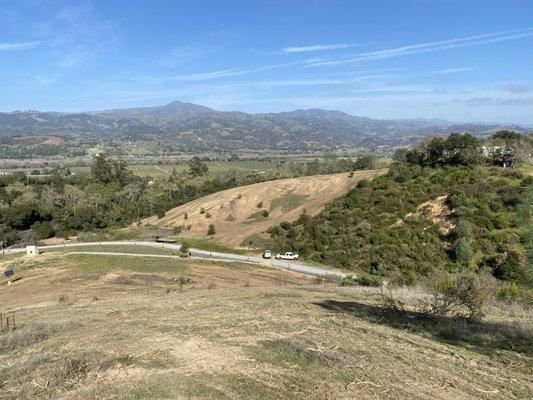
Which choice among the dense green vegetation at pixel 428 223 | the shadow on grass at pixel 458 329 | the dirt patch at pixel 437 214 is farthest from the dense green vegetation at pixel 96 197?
the shadow on grass at pixel 458 329

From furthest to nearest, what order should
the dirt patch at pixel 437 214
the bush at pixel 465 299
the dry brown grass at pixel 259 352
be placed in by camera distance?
the dirt patch at pixel 437 214
the bush at pixel 465 299
the dry brown grass at pixel 259 352

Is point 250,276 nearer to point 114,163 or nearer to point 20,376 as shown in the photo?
point 20,376

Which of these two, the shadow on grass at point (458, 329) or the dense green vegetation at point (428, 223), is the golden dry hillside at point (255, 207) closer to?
the dense green vegetation at point (428, 223)

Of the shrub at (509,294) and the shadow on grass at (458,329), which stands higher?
the shadow on grass at (458,329)

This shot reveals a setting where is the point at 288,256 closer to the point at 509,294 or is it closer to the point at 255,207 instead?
the point at 255,207

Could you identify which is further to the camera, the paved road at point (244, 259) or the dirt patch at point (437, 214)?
the dirt patch at point (437, 214)
